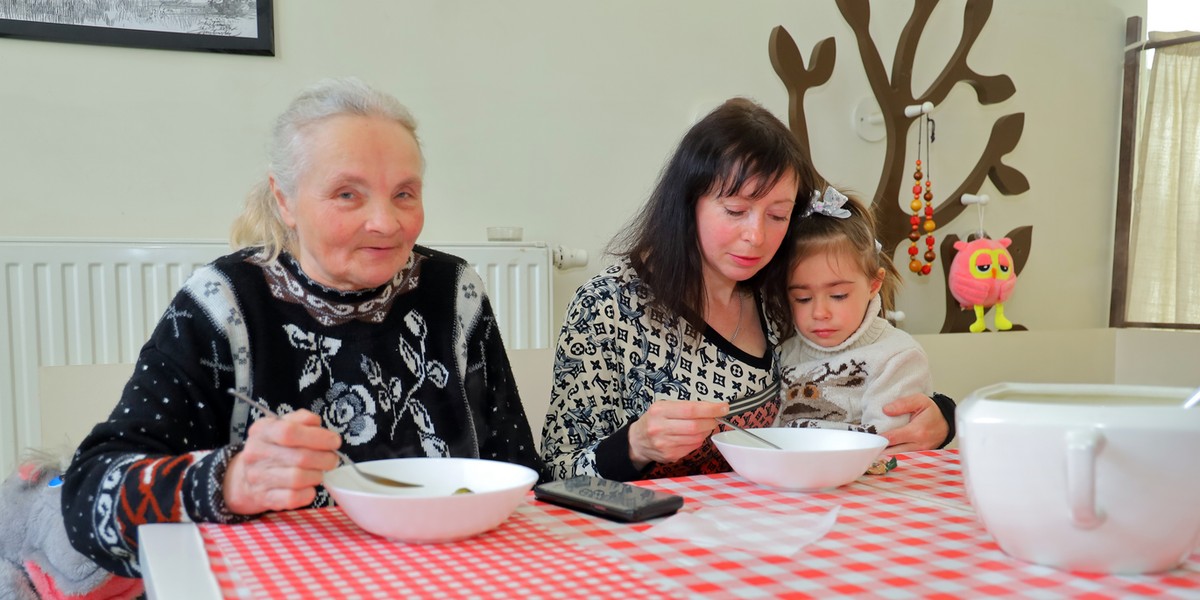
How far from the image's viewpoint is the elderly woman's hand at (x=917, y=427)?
4.73 ft

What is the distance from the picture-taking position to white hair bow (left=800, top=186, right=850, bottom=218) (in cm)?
170

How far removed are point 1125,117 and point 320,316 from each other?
10.5 feet

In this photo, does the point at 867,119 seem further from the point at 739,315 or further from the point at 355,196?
the point at 355,196

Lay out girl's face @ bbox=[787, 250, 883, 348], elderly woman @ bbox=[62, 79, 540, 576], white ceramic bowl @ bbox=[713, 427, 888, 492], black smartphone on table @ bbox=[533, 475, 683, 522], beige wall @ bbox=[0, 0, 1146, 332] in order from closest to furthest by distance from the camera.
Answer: black smartphone on table @ bbox=[533, 475, 683, 522] → white ceramic bowl @ bbox=[713, 427, 888, 492] → elderly woman @ bbox=[62, 79, 540, 576] → girl's face @ bbox=[787, 250, 883, 348] → beige wall @ bbox=[0, 0, 1146, 332]

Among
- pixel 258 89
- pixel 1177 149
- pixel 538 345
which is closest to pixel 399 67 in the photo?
pixel 258 89

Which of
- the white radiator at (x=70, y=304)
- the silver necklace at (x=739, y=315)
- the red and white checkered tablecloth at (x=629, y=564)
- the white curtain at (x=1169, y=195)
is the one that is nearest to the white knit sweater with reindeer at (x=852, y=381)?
the silver necklace at (x=739, y=315)

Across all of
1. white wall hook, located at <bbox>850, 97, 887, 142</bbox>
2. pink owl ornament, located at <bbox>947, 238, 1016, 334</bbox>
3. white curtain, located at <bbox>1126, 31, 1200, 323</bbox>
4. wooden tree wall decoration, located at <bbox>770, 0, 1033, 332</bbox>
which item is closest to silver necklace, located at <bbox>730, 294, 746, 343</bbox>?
wooden tree wall decoration, located at <bbox>770, 0, 1033, 332</bbox>

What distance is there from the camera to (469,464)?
91cm

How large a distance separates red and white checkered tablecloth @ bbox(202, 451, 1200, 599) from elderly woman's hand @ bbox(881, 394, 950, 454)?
22.0 inches

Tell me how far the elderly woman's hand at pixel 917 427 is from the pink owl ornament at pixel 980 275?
5.42ft

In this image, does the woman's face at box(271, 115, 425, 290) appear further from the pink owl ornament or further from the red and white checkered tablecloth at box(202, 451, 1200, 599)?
the pink owl ornament

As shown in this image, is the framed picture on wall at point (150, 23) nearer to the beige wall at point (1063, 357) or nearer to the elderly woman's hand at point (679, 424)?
the elderly woman's hand at point (679, 424)

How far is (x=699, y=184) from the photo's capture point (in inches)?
62.6

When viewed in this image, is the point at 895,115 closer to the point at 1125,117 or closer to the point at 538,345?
the point at 1125,117
